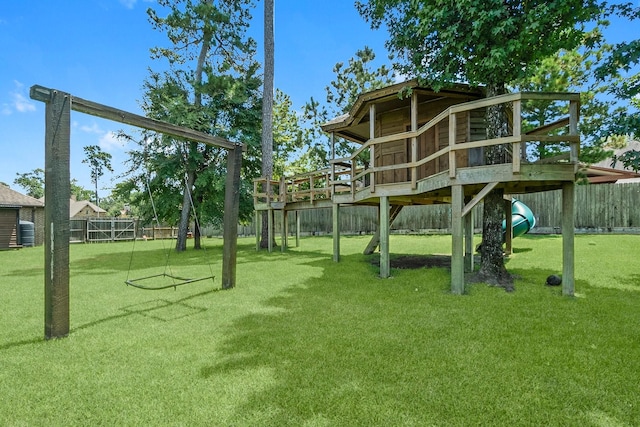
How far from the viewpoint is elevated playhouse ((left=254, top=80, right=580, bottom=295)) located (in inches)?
195

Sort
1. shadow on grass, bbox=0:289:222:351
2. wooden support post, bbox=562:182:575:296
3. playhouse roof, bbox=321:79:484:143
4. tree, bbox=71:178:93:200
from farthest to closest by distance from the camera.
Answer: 1. tree, bbox=71:178:93:200
2. playhouse roof, bbox=321:79:484:143
3. wooden support post, bbox=562:182:575:296
4. shadow on grass, bbox=0:289:222:351

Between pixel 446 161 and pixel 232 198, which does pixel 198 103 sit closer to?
pixel 232 198

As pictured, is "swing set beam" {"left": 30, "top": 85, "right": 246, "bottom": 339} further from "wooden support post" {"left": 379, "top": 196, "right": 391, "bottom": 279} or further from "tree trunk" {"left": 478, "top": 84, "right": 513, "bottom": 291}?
"tree trunk" {"left": 478, "top": 84, "right": 513, "bottom": 291}

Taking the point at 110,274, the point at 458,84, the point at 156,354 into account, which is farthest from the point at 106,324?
the point at 458,84

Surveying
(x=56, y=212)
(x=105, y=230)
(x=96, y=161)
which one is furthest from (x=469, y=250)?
(x=96, y=161)

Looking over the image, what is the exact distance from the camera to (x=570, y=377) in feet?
8.98

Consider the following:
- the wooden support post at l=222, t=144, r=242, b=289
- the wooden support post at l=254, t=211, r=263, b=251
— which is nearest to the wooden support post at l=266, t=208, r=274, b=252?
the wooden support post at l=254, t=211, r=263, b=251

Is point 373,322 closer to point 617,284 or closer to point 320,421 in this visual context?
point 320,421

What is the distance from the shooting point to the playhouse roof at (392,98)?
23.5ft

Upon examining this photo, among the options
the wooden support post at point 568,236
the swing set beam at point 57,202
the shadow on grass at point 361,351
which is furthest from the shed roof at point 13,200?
the wooden support post at point 568,236

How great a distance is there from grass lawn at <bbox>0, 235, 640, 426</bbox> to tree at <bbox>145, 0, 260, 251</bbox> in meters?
8.97

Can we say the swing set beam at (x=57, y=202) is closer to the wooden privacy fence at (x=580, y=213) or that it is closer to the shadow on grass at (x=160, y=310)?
the shadow on grass at (x=160, y=310)

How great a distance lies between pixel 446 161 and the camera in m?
8.38

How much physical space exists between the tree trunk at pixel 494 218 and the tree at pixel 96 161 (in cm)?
5442
